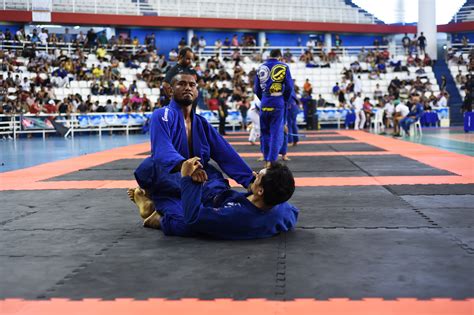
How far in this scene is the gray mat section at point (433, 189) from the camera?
657 centimetres

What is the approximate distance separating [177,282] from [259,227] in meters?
1.15

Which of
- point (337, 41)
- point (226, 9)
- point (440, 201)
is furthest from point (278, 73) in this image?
point (337, 41)

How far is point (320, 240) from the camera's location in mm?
4195

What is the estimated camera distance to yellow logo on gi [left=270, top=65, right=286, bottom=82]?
9.01 meters

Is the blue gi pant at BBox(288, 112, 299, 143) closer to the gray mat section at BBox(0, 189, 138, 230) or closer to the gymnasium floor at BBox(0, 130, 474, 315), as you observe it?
the gymnasium floor at BBox(0, 130, 474, 315)

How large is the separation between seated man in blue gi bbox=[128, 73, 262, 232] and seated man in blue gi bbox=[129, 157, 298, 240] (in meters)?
0.14

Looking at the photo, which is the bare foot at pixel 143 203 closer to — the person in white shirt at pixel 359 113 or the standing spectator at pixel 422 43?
the person in white shirt at pixel 359 113

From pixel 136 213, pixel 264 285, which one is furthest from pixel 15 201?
pixel 264 285

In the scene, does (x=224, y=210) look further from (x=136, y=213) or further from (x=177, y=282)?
(x=136, y=213)

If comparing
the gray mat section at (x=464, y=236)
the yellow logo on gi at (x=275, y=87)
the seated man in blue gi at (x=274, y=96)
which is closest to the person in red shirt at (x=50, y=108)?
the seated man in blue gi at (x=274, y=96)

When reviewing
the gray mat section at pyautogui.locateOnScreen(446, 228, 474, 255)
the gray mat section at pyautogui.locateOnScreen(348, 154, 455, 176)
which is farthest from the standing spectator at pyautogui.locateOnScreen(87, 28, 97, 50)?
the gray mat section at pyautogui.locateOnScreen(446, 228, 474, 255)

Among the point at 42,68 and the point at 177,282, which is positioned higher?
the point at 42,68

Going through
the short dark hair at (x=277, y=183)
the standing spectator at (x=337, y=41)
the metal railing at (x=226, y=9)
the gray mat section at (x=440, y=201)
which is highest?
the metal railing at (x=226, y=9)

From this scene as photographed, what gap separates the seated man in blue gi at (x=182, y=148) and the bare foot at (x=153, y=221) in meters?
0.06
